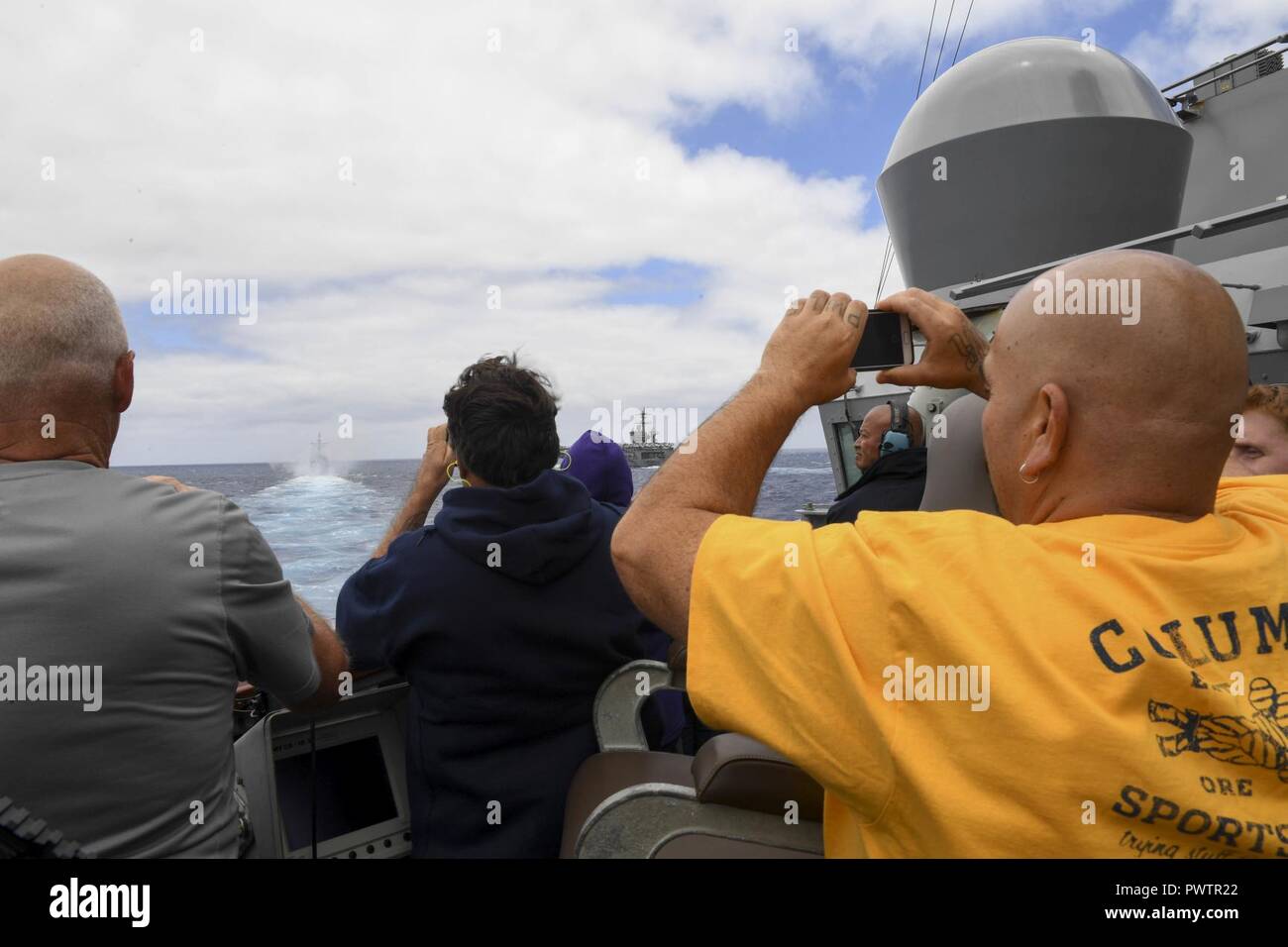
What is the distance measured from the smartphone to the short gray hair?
1.30 metres

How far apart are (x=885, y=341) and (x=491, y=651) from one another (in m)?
1.18

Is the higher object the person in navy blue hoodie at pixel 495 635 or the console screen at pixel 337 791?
the person in navy blue hoodie at pixel 495 635

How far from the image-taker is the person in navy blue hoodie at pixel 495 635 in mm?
1921

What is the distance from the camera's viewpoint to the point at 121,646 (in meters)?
1.22

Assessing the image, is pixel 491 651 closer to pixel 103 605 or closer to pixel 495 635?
pixel 495 635

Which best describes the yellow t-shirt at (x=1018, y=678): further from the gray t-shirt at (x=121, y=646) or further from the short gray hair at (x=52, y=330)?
the short gray hair at (x=52, y=330)

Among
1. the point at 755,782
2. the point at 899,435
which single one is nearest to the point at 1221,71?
the point at 899,435

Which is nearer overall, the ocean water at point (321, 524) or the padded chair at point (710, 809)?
the padded chair at point (710, 809)

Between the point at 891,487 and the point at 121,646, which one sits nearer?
the point at 121,646

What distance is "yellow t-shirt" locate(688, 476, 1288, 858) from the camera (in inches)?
32.6

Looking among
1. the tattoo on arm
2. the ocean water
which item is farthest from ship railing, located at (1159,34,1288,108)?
the tattoo on arm

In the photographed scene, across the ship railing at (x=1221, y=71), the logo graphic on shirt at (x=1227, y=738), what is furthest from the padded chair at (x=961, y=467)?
the ship railing at (x=1221, y=71)

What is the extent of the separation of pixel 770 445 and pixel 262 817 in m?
1.67

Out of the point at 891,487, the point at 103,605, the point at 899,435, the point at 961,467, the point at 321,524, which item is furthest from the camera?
the point at 321,524
